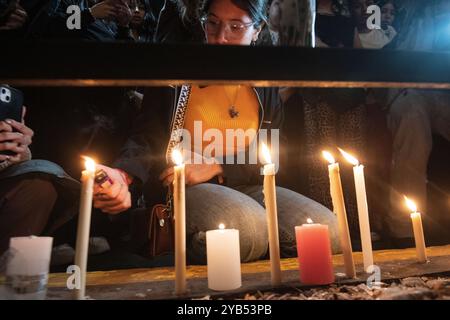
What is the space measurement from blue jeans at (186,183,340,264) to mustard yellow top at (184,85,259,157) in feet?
0.93

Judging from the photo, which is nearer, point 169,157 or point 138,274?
point 138,274

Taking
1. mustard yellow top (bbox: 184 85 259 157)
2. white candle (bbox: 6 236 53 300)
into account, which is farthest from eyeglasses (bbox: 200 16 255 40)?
white candle (bbox: 6 236 53 300)

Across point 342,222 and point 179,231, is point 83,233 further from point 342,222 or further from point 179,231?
point 342,222

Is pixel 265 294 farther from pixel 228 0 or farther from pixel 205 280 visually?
pixel 228 0

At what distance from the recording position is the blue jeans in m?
1.55

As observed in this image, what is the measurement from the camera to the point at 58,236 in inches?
79.2

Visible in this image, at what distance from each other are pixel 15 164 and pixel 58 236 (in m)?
0.61

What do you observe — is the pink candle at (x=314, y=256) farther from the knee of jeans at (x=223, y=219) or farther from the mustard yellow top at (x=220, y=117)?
the mustard yellow top at (x=220, y=117)

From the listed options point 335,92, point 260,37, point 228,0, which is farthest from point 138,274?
point 335,92

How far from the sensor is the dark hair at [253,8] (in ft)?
5.72

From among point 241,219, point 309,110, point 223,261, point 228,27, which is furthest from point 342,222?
point 309,110

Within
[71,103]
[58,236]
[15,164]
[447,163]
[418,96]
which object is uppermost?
[418,96]

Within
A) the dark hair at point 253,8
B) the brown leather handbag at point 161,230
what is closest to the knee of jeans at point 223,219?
the brown leather handbag at point 161,230

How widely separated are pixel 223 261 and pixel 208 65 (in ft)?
1.57
